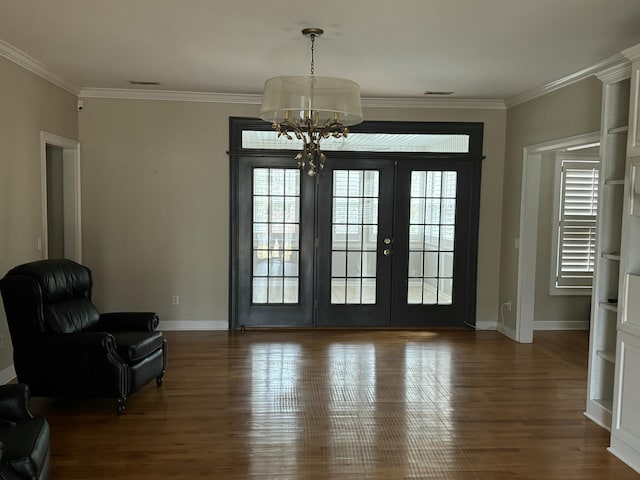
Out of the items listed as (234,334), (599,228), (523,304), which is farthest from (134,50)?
(523,304)

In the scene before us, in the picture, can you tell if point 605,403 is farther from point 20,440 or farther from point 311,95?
point 20,440

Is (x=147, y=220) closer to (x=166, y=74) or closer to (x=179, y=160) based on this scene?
(x=179, y=160)

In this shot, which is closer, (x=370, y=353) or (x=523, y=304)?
(x=370, y=353)

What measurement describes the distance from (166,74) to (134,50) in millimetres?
838

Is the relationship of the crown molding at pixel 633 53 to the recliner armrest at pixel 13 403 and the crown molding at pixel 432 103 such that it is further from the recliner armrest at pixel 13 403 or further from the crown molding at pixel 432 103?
the recliner armrest at pixel 13 403

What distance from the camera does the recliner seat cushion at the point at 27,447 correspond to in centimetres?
236

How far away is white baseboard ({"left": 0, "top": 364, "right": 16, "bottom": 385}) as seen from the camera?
4.46 m

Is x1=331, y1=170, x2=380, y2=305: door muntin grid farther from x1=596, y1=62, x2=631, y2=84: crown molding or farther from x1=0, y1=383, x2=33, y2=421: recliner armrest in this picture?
x1=0, y1=383, x2=33, y2=421: recliner armrest

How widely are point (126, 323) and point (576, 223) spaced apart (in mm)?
5463

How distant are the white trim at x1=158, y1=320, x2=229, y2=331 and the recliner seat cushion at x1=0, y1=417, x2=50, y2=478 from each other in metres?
3.68

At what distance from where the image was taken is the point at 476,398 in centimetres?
439

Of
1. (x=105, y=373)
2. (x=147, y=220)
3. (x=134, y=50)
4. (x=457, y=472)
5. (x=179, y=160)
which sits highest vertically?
(x=134, y=50)

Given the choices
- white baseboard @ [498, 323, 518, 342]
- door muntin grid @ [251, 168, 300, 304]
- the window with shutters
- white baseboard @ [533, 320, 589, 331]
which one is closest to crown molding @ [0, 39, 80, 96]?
door muntin grid @ [251, 168, 300, 304]

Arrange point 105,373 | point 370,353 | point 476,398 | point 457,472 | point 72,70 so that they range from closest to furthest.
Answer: point 457,472 → point 105,373 → point 476,398 → point 72,70 → point 370,353
